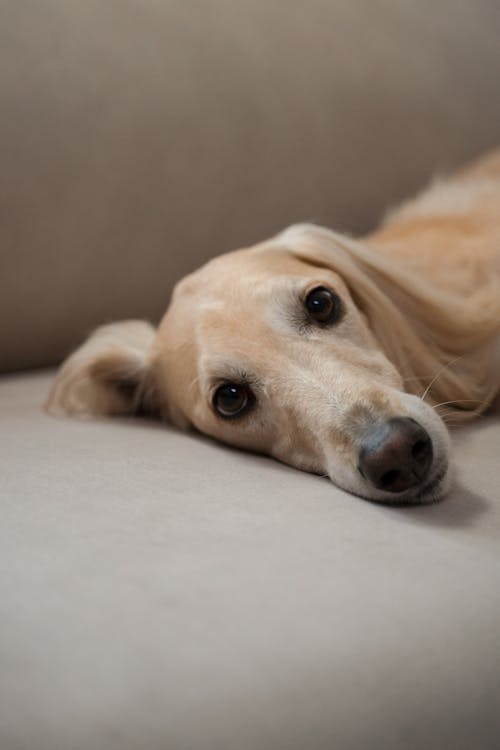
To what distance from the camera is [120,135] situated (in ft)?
8.36

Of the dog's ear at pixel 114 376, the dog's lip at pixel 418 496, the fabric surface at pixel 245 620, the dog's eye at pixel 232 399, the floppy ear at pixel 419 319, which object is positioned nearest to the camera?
the fabric surface at pixel 245 620

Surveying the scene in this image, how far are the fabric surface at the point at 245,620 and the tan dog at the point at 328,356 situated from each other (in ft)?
0.61

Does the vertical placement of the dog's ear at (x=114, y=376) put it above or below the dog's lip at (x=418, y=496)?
below

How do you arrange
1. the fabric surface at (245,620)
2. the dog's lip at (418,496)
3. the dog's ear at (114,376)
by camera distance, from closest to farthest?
1. the fabric surface at (245,620)
2. the dog's lip at (418,496)
3. the dog's ear at (114,376)

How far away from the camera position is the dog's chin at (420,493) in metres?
A: 1.49

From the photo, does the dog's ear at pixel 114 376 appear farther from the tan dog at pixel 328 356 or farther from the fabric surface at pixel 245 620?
the fabric surface at pixel 245 620

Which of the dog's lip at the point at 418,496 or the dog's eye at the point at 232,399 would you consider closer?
the dog's lip at the point at 418,496

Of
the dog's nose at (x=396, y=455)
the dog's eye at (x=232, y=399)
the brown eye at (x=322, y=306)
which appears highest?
the brown eye at (x=322, y=306)

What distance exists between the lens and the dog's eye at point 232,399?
1.88 m

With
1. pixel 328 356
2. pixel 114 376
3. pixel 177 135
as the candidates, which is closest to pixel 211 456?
pixel 328 356

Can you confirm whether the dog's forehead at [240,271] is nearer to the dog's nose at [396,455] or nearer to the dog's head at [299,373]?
the dog's head at [299,373]

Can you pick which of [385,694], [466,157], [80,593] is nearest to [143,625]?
[80,593]

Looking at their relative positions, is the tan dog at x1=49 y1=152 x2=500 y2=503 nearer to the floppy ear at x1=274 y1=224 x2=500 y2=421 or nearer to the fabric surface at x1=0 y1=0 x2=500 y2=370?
the floppy ear at x1=274 y1=224 x2=500 y2=421

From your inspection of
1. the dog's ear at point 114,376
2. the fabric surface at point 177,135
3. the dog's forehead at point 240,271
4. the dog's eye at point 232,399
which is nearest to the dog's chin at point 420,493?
the dog's eye at point 232,399
